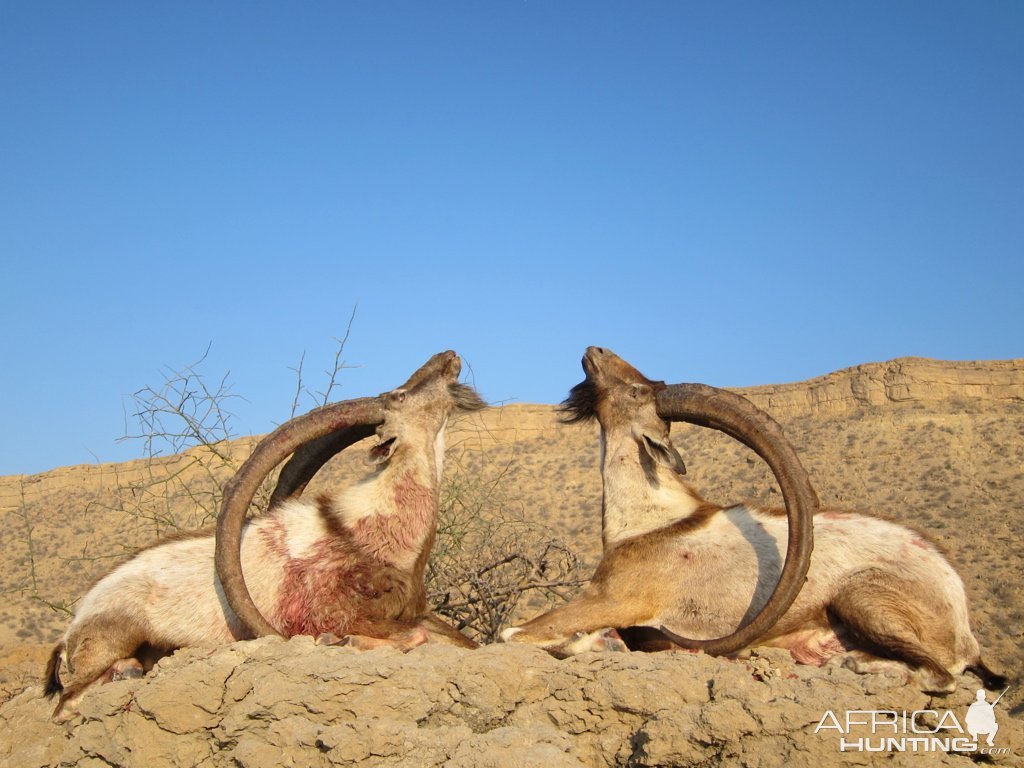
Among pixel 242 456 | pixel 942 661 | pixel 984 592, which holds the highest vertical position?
pixel 242 456

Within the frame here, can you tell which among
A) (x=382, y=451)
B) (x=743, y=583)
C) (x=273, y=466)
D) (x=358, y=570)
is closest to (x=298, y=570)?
(x=358, y=570)

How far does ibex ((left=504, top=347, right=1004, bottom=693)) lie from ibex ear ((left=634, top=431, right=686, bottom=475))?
0.01m

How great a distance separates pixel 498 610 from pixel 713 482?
3344 cm

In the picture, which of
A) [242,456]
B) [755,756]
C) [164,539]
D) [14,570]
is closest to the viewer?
[755,756]

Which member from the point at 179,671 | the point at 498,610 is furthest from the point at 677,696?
the point at 498,610

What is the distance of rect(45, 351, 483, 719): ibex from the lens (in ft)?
19.2

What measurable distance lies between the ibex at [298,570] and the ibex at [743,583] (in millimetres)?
1068

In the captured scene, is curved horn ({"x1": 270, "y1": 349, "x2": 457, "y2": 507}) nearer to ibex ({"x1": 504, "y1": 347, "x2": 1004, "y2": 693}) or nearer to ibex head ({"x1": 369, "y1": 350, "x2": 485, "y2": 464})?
ibex head ({"x1": 369, "y1": 350, "x2": 485, "y2": 464})

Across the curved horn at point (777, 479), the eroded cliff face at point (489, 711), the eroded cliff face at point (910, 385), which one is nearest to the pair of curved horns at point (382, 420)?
the curved horn at point (777, 479)

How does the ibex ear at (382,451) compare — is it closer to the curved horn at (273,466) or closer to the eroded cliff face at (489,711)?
the curved horn at (273,466)

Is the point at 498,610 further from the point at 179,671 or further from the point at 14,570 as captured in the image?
the point at 14,570

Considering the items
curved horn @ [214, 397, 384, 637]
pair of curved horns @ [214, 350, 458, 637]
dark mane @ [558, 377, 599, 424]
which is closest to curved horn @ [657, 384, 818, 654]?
dark mane @ [558, 377, 599, 424]

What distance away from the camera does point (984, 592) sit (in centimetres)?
2141

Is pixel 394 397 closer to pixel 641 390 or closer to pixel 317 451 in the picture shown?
pixel 317 451
